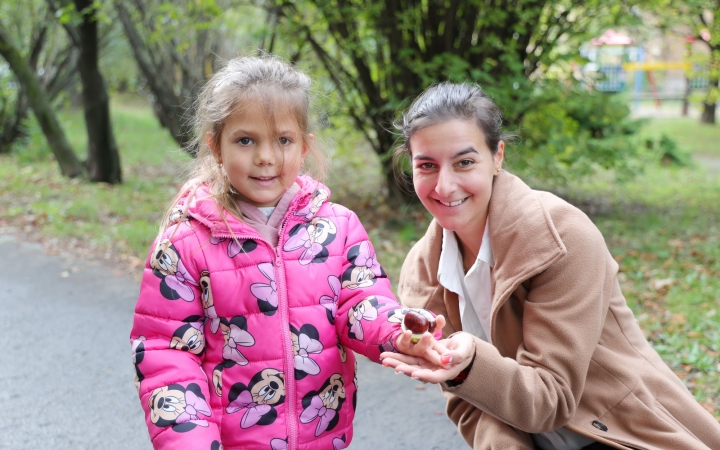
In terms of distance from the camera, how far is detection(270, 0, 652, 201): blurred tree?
6695 millimetres

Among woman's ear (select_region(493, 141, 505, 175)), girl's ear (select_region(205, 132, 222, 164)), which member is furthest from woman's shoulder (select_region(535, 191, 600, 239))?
girl's ear (select_region(205, 132, 222, 164))

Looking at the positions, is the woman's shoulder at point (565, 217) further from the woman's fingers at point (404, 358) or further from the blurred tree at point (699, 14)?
the blurred tree at point (699, 14)

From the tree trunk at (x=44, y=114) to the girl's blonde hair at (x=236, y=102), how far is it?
9.52m

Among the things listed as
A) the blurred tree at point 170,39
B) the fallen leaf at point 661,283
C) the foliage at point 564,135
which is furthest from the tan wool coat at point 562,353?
the blurred tree at point 170,39

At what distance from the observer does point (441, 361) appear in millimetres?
2006

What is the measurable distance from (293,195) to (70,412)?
7.24 feet

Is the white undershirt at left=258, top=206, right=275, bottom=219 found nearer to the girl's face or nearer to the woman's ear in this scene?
the girl's face

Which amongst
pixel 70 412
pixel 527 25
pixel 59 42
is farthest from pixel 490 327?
pixel 59 42

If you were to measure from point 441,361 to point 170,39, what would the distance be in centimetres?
824

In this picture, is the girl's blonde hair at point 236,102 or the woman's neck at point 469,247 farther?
the woman's neck at point 469,247

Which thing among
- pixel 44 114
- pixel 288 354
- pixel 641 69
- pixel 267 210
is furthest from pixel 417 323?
pixel 641 69

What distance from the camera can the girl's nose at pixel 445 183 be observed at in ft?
7.41

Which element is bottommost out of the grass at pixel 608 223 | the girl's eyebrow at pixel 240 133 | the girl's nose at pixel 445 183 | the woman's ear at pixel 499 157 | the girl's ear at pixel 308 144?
the grass at pixel 608 223

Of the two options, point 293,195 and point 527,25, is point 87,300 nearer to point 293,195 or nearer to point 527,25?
point 293,195
